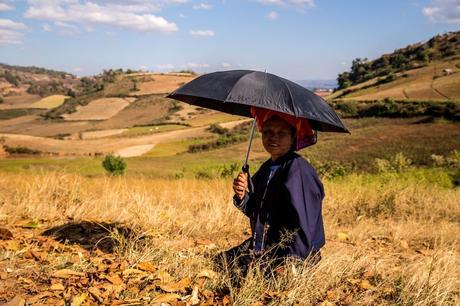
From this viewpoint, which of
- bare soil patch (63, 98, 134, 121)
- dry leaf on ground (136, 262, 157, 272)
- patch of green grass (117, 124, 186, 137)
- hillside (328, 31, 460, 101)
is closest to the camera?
dry leaf on ground (136, 262, 157, 272)

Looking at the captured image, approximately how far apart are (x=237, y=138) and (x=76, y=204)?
60800 mm

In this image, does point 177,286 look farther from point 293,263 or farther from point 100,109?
point 100,109

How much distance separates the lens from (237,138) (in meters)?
65.8

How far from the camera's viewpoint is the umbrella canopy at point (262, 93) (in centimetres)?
287

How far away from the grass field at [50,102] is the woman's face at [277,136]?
154604mm

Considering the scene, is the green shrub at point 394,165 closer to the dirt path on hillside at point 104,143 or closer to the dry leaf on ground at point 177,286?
the dry leaf on ground at point 177,286

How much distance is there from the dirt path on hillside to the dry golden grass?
56.3 meters

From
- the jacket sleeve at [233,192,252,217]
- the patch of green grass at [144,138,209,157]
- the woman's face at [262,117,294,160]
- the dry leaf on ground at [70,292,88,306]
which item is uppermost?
the woman's face at [262,117,294,160]

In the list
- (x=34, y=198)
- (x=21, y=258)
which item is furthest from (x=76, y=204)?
(x=21, y=258)

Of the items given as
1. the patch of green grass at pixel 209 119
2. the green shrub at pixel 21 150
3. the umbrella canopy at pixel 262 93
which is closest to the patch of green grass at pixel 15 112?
the patch of green grass at pixel 209 119

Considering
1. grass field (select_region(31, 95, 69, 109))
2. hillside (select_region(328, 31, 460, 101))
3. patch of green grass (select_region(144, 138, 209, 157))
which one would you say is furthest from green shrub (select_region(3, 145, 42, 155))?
grass field (select_region(31, 95, 69, 109))

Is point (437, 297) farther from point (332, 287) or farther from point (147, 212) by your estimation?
point (147, 212)

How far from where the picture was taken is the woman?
9.69 ft

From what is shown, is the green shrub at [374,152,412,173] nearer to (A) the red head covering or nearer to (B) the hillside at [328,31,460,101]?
(A) the red head covering
